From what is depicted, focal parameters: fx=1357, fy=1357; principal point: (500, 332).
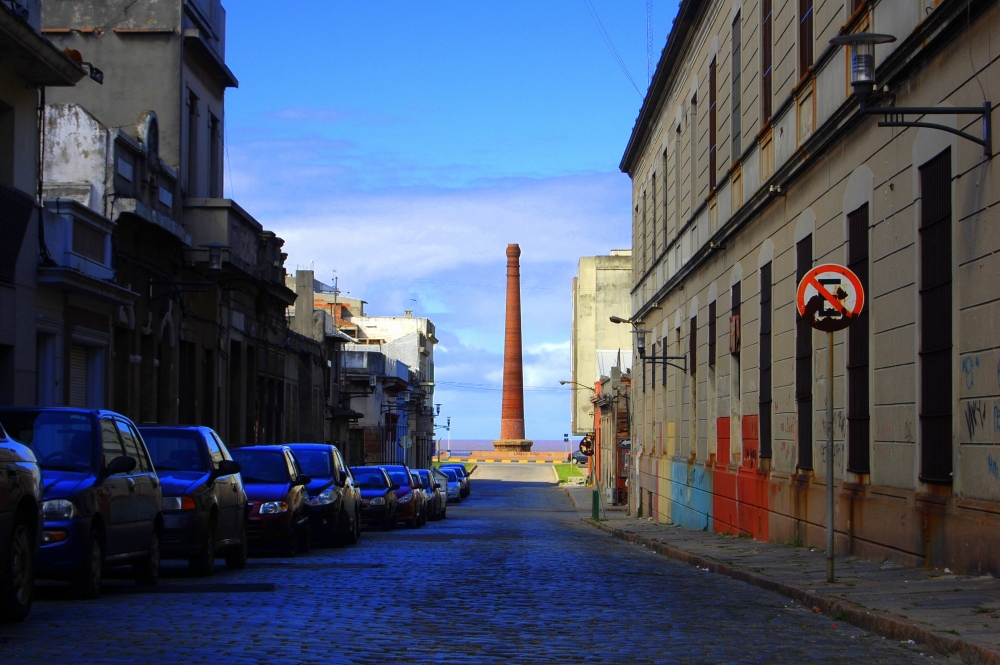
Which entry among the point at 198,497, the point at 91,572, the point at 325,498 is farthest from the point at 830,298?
the point at 325,498

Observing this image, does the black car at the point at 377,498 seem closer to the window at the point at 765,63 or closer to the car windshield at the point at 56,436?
the window at the point at 765,63

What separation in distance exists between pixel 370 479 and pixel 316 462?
8506 mm

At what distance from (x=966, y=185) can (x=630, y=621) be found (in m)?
5.05

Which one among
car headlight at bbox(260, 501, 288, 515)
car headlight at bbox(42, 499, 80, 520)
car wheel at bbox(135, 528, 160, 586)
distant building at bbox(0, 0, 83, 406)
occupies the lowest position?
car wheel at bbox(135, 528, 160, 586)

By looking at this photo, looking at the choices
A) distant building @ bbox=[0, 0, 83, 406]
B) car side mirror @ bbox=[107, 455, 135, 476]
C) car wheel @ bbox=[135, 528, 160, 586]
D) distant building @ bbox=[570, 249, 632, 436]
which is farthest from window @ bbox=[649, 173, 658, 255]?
distant building @ bbox=[570, 249, 632, 436]

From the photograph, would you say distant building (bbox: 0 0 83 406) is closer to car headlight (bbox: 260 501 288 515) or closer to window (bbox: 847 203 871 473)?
car headlight (bbox: 260 501 288 515)

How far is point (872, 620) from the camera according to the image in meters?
9.81

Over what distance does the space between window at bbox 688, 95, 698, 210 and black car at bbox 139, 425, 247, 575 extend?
15904 millimetres

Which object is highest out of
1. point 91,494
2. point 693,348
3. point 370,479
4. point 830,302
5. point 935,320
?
point 693,348

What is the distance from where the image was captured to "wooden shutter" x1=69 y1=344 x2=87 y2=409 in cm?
2247

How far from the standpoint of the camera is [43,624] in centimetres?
939

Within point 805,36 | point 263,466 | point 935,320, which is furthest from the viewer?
point 263,466

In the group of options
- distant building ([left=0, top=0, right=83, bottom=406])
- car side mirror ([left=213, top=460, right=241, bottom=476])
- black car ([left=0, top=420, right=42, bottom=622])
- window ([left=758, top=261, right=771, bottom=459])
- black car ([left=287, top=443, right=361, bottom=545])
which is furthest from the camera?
window ([left=758, top=261, right=771, bottom=459])

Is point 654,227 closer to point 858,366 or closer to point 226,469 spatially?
point 858,366
